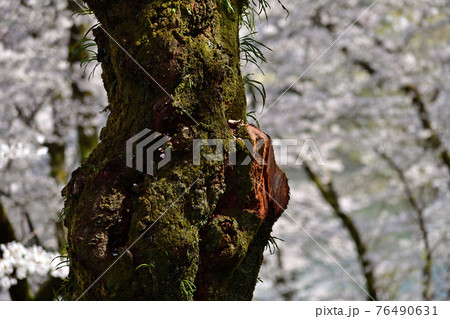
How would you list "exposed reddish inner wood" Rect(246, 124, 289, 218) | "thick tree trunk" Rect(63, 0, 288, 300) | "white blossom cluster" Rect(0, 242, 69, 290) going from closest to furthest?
"thick tree trunk" Rect(63, 0, 288, 300), "exposed reddish inner wood" Rect(246, 124, 289, 218), "white blossom cluster" Rect(0, 242, 69, 290)

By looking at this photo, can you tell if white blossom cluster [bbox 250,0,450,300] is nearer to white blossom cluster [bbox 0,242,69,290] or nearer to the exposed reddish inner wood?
white blossom cluster [bbox 0,242,69,290]

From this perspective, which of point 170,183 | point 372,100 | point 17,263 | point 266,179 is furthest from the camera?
point 372,100

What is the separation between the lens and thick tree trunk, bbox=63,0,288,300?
51.5 inches

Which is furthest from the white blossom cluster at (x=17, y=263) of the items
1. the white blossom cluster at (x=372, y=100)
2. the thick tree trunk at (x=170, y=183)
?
the white blossom cluster at (x=372, y=100)

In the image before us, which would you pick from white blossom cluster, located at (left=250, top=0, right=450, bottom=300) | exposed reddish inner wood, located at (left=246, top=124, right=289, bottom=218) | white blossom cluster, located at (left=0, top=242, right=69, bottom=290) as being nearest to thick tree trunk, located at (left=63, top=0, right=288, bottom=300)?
exposed reddish inner wood, located at (left=246, top=124, right=289, bottom=218)

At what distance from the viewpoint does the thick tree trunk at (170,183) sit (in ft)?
4.29

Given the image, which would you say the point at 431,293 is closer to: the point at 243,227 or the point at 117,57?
the point at 243,227

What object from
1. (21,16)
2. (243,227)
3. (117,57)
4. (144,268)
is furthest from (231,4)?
(21,16)

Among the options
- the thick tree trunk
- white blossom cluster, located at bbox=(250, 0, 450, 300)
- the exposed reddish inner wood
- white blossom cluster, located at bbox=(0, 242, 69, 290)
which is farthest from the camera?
white blossom cluster, located at bbox=(250, 0, 450, 300)

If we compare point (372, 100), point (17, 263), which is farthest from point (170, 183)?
point (372, 100)

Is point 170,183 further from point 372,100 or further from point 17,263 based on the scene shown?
point 372,100

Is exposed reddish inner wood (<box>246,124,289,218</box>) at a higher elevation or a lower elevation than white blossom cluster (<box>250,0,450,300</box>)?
lower

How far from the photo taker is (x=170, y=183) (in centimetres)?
136

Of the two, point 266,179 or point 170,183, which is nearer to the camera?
point 170,183
